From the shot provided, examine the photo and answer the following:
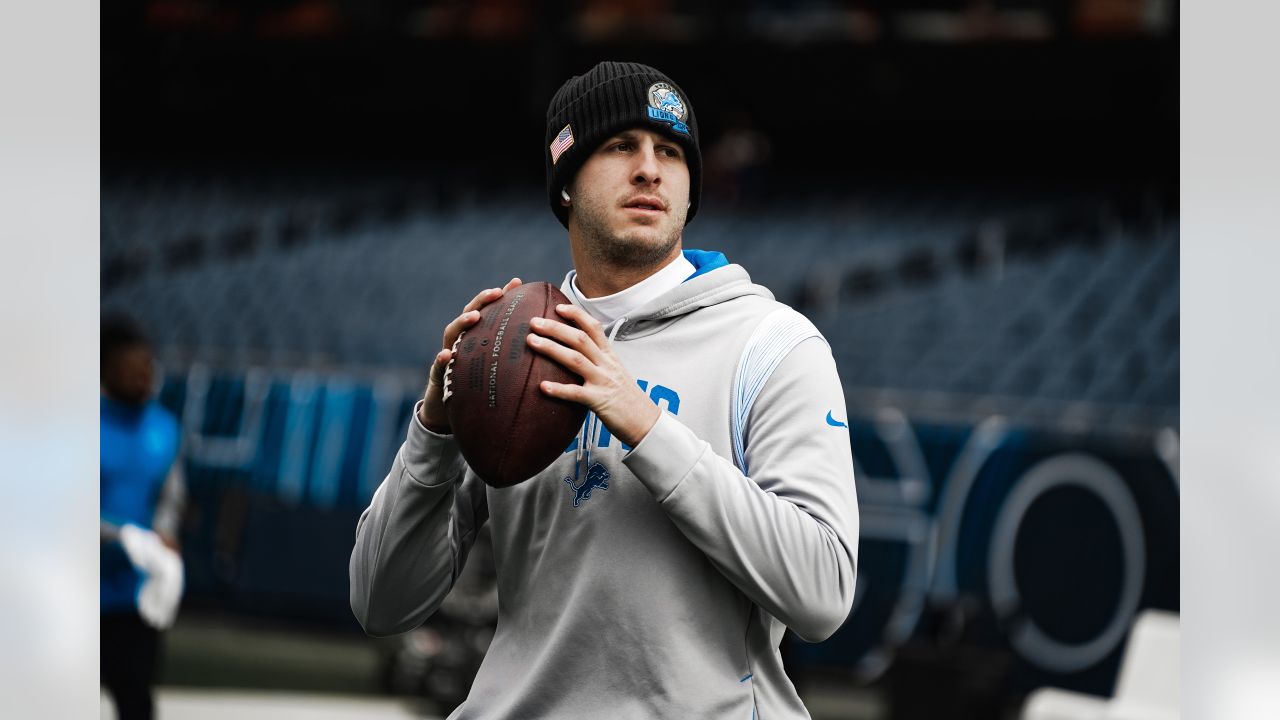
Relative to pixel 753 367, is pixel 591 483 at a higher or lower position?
lower

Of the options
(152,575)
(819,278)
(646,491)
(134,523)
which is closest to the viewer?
(646,491)

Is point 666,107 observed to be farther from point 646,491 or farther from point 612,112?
point 646,491

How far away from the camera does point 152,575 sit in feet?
16.1

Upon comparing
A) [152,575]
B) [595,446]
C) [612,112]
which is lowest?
[152,575]

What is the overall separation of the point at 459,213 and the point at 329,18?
9.30 feet

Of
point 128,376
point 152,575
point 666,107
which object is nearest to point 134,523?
point 152,575

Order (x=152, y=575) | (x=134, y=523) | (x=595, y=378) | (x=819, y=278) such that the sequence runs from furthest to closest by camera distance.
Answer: (x=819, y=278) < (x=134, y=523) < (x=152, y=575) < (x=595, y=378)

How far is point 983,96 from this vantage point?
12.5 m

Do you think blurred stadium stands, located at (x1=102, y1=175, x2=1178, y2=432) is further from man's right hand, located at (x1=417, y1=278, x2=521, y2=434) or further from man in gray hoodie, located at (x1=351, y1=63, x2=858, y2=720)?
man's right hand, located at (x1=417, y1=278, x2=521, y2=434)

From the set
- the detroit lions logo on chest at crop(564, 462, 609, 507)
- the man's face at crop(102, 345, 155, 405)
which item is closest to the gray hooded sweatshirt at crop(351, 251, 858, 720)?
the detroit lions logo on chest at crop(564, 462, 609, 507)

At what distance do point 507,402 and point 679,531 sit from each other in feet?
0.96
